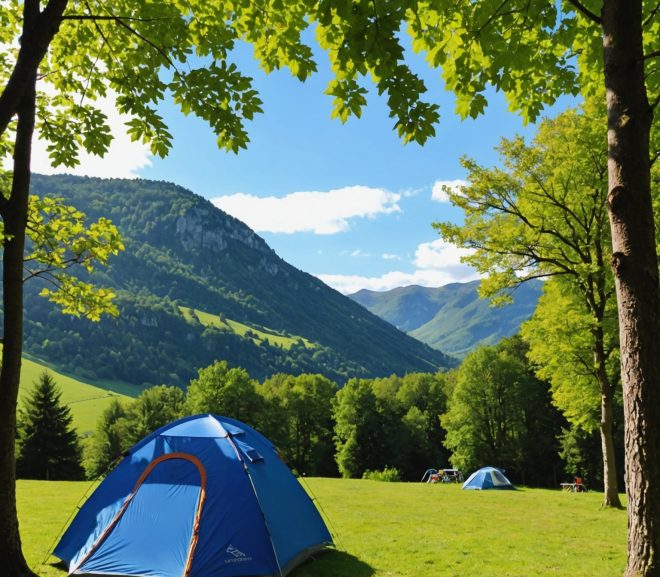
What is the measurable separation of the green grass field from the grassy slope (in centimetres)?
10690

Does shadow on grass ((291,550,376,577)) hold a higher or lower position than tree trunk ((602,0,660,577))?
lower

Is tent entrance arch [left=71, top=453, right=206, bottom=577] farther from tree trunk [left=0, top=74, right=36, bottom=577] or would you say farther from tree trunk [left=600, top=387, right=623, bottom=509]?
tree trunk [left=600, top=387, right=623, bottom=509]

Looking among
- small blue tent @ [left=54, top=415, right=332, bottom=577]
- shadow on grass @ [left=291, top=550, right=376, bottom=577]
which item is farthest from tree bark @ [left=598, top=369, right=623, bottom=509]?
small blue tent @ [left=54, top=415, right=332, bottom=577]

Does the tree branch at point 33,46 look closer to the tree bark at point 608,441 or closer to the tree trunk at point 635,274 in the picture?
the tree trunk at point 635,274

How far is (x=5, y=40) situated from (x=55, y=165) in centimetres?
267

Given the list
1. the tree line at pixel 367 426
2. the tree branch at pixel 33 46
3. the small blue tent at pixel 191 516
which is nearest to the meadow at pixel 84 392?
the tree line at pixel 367 426

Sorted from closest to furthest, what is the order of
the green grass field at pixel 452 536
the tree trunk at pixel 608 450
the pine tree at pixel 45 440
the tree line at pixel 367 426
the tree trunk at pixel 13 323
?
the tree trunk at pixel 13 323
the green grass field at pixel 452 536
the tree trunk at pixel 608 450
the pine tree at pixel 45 440
the tree line at pixel 367 426

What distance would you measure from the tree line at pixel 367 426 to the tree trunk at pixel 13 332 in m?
45.3

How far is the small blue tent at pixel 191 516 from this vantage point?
8.68 meters

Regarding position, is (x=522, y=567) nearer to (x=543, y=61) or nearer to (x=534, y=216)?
(x=543, y=61)

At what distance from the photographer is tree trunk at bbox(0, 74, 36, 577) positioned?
728 centimetres

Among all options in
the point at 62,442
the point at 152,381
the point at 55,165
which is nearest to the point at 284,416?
the point at 62,442

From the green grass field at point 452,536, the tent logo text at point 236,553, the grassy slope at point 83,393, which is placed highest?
the tent logo text at point 236,553

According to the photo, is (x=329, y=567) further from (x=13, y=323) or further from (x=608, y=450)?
(x=608, y=450)
